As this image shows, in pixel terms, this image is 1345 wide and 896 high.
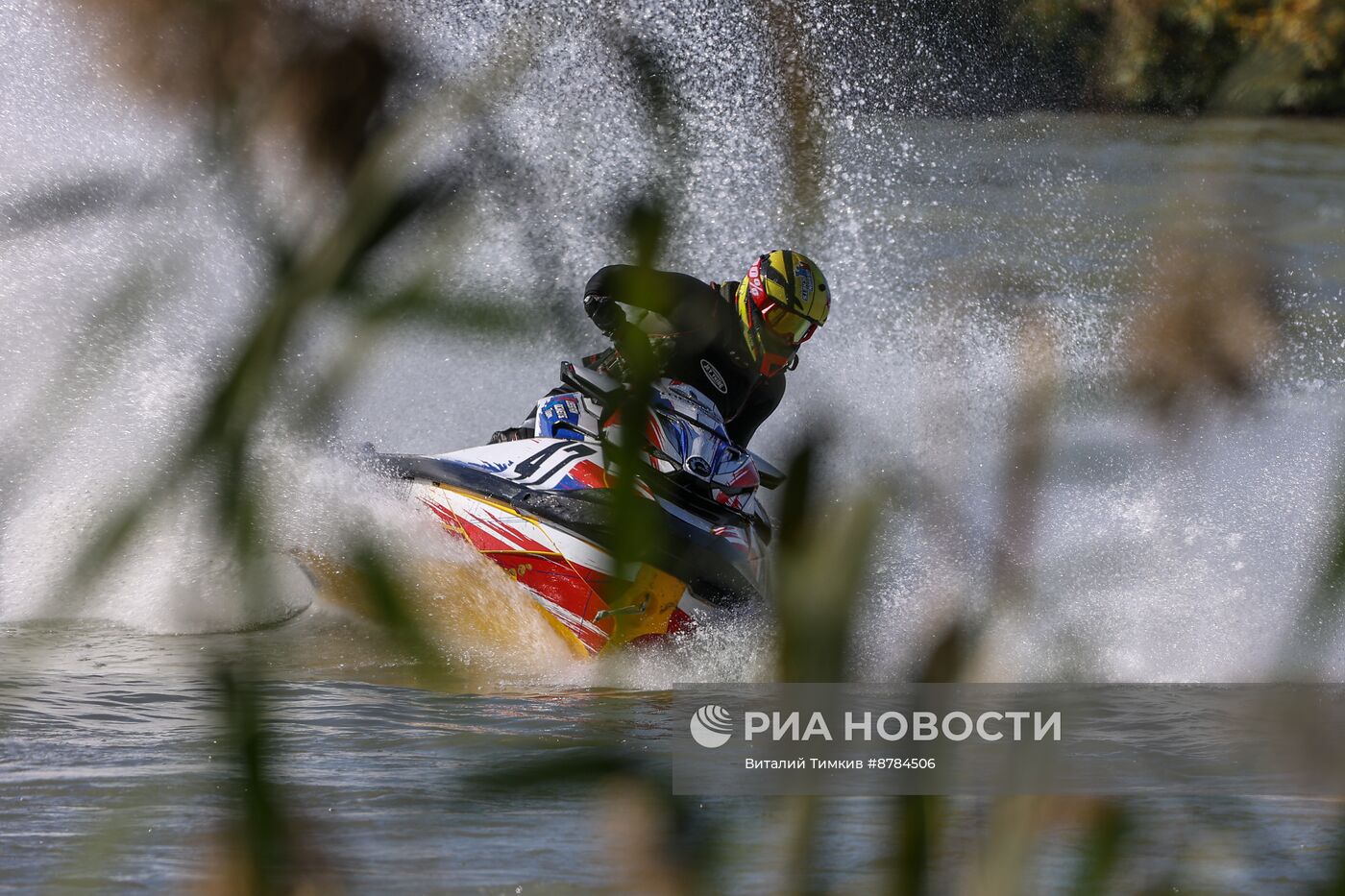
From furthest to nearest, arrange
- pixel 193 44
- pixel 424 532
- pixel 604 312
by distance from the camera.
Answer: pixel 424 532
pixel 604 312
pixel 193 44

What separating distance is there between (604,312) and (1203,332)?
8.6 inches

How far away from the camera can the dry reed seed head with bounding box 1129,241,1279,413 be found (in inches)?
20.6

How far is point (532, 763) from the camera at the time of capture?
490 mm

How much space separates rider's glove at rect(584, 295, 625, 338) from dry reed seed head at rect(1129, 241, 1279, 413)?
0.62 ft

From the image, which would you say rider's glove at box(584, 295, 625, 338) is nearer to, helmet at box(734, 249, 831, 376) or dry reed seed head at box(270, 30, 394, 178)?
dry reed seed head at box(270, 30, 394, 178)

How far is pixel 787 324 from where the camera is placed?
16.3 ft

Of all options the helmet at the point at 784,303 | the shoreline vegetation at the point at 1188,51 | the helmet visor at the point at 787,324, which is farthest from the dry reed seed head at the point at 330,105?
the helmet visor at the point at 787,324

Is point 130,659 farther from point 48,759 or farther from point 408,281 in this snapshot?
point 408,281

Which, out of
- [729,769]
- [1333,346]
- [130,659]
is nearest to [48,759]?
[130,659]

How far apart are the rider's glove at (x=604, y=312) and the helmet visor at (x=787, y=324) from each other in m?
4.28

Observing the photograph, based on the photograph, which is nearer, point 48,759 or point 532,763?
point 532,763

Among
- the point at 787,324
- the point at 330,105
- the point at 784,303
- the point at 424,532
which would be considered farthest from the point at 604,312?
the point at 787,324

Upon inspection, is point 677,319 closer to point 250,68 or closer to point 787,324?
point 250,68

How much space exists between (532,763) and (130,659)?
334cm
